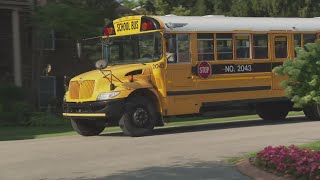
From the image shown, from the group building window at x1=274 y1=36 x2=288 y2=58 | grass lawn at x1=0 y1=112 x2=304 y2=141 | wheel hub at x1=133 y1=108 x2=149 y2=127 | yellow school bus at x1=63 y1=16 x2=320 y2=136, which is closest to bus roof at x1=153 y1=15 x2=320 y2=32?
yellow school bus at x1=63 y1=16 x2=320 y2=136

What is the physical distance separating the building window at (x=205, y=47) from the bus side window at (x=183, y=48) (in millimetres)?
396

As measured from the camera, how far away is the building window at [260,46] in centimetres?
1816

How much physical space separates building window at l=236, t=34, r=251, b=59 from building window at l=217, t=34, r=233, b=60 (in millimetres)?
286

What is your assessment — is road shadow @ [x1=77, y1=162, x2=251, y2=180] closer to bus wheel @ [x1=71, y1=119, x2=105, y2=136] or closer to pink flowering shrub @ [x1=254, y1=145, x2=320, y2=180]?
pink flowering shrub @ [x1=254, y1=145, x2=320, y2=180]

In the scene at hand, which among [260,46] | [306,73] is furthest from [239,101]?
[306,73]

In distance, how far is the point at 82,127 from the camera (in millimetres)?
17031

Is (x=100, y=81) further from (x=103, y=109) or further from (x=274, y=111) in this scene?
(x=274, y=111)

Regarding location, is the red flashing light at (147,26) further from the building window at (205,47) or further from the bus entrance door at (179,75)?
the building window at (205,47)

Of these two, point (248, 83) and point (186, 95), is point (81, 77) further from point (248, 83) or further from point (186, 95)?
point (248, 83)

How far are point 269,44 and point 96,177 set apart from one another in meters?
10.3

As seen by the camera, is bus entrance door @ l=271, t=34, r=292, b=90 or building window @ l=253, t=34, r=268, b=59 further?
bus entrance door @ l=271, t=34, r=292, b=90

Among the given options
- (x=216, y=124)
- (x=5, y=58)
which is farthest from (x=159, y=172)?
(x=5, y=58)

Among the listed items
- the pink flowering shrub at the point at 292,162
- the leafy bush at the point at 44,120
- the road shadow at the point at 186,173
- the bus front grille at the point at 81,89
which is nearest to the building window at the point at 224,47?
the bus front grille at the point at 81,89

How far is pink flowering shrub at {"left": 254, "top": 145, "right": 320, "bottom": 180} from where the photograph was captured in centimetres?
812
